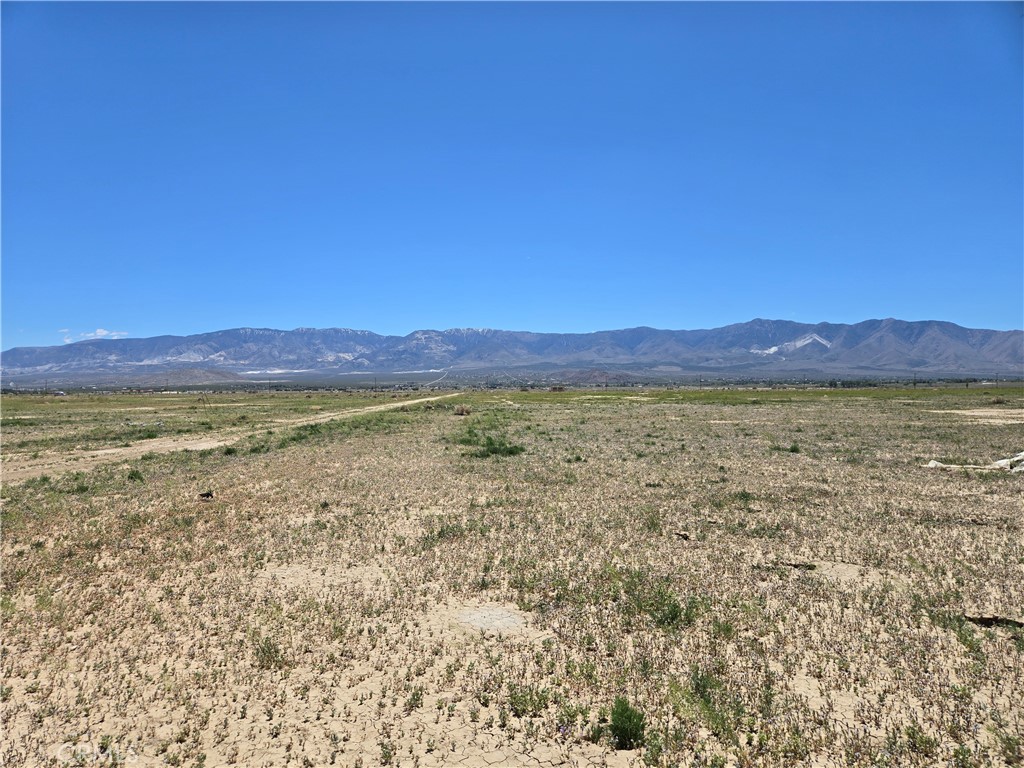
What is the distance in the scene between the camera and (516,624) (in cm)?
941

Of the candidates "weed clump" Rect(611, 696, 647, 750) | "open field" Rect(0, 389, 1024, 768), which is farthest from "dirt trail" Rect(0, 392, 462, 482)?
"weed clump" Rect(611, 696, 647, 750)

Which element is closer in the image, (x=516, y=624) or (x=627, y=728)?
(x=627, y=728)

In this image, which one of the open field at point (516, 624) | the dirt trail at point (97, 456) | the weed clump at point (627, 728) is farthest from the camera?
the dirt trail at point (97, 456)

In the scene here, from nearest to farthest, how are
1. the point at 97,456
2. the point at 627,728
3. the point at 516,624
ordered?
the point at 627,728, the point at 516,624, the point at 97,456

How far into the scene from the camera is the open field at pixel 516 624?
6.41 m

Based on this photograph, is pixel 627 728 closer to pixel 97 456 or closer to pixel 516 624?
pixel 516 624

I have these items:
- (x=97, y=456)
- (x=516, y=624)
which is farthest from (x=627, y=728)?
(x=97, y=456)

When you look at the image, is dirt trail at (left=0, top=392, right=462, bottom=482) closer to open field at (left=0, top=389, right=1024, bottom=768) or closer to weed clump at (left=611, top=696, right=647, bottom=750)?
open field at (left=0, top=389, right=1024, bottom=768)

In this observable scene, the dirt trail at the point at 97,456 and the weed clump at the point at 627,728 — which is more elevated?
the weed clump at the point at 627,728

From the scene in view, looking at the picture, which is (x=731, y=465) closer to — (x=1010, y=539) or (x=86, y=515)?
(x=1010, y=539)

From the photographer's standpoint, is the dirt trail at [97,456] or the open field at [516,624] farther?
the dirt trail at [97,456]

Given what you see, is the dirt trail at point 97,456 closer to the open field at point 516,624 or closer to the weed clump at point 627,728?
the open field at point 516,624

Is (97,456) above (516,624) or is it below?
below

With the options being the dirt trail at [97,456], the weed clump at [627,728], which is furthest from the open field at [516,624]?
the dirt trail at [97,456]
